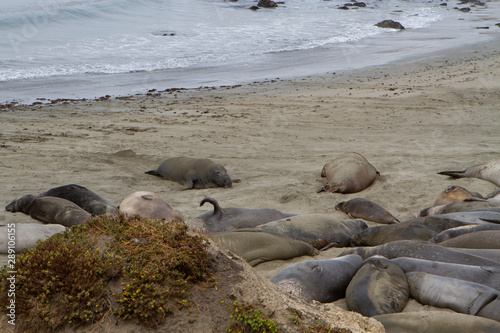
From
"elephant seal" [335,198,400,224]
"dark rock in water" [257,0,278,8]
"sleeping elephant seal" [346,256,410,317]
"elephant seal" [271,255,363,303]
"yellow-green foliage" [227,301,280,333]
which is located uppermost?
"dark rock in water" [257,0,278,8]

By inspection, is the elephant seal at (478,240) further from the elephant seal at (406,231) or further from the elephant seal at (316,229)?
the elephant seal at (316,229)

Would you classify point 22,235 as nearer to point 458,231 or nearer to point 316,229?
point 316,229

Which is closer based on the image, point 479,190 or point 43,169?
point 479,190

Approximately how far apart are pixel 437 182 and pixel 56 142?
23.9ft

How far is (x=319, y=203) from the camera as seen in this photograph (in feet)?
25.2

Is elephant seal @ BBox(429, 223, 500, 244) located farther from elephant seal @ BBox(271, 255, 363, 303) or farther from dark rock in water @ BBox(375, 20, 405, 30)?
dark rock in water @ BBox(375, 20, 405, 30)

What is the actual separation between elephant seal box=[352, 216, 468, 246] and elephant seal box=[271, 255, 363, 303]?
1247 millimetres

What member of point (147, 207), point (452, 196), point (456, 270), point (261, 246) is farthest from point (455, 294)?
point (147, 207)

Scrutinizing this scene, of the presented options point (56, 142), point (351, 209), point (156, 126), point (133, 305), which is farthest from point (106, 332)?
point (156, 126)

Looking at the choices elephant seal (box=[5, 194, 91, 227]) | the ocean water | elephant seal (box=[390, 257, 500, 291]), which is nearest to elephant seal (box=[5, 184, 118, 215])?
elephant seal (box=[5, 194, 91, 227])

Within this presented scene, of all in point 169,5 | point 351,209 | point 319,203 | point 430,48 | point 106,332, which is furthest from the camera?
point 169,5

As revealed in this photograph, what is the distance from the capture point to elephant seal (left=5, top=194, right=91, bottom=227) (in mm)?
6277

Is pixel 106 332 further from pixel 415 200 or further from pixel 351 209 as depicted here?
pixel 415 200

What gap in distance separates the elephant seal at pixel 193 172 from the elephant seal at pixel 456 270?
4.16 m
